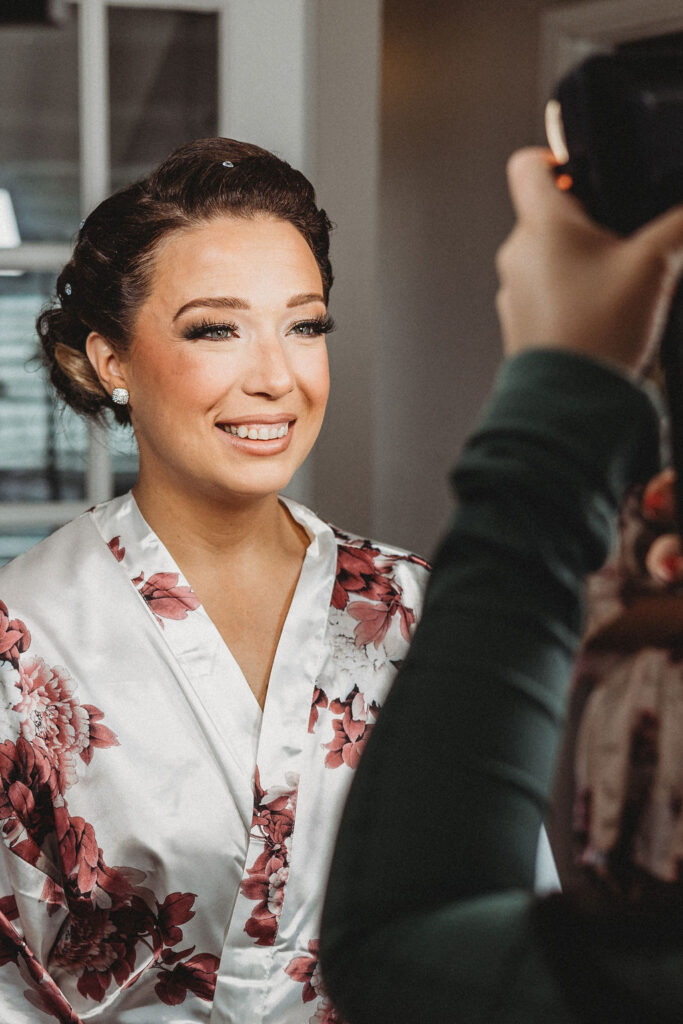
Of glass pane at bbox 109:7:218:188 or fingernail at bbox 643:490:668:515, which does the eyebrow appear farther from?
fingernail at bbox 643:490:668:515

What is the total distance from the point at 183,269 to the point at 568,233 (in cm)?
68

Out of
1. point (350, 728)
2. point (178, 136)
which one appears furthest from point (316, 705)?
point (178, 136)

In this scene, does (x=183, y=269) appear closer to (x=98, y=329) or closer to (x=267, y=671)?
(x=98, y=329)

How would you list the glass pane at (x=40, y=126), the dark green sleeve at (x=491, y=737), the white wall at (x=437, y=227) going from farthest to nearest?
the white wall at (x=437, y=227), the glass pane at (x=40, y=126), the dark green sleeve at (x=491, y=737)

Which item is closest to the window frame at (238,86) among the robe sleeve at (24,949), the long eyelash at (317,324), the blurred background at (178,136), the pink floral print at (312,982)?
the blurred background at (178,136)

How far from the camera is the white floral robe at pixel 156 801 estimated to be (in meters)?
0.80

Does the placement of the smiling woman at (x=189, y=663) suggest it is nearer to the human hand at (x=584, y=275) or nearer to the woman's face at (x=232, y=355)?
the woman's face at (x=232, y=355)

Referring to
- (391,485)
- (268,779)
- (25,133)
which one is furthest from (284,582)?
(391,485)

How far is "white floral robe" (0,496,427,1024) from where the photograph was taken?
800 mm

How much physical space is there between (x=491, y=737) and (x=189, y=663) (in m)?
0.68

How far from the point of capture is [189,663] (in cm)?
87

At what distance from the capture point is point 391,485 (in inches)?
76.2

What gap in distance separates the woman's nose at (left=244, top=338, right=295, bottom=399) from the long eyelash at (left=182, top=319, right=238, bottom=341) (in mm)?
28

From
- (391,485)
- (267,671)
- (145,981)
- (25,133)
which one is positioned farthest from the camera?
(391,485)
